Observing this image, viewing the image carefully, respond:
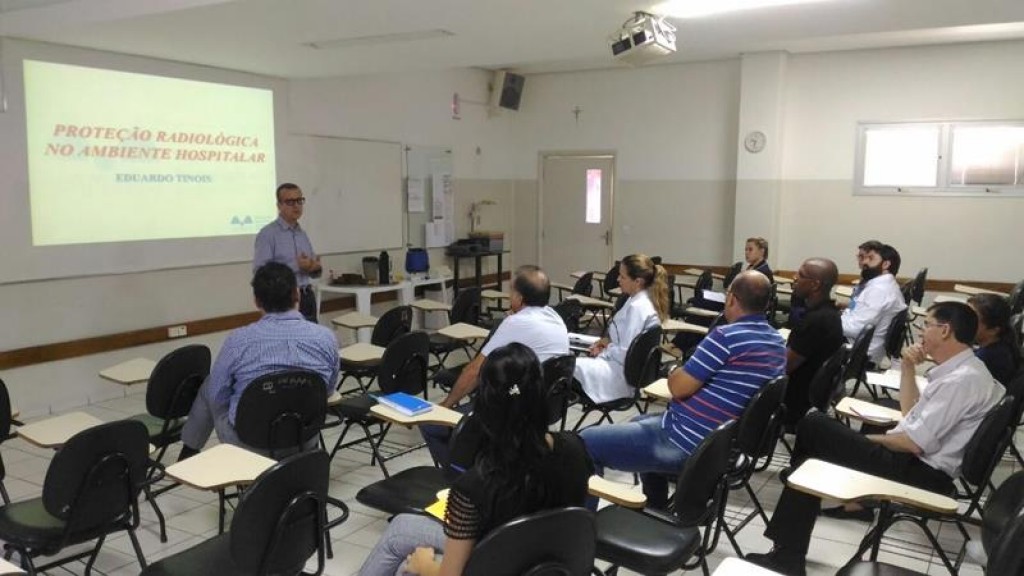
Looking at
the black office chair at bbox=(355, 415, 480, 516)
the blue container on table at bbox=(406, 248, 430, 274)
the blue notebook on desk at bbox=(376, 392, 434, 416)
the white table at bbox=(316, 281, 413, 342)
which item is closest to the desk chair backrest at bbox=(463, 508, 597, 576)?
the black office chair at bbox=(355, 415, 480, 516)

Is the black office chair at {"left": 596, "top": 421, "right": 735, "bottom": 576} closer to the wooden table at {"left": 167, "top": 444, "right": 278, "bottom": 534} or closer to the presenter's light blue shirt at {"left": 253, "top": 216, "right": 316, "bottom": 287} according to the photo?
the wooden table at {"left": 167, "top": 444, "right": 278, "bottom": 534}

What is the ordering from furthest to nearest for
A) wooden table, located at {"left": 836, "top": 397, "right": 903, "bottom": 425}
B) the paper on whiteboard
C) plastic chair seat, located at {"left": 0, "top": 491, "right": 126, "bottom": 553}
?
the paper on whiteboard → wooden table, located at {"left": 836, "top": 397, "right": 903, "bottom": 425} → plastic chair seat, located at {"left": 0, "top": 491, "right": 126, "bottom": 553}

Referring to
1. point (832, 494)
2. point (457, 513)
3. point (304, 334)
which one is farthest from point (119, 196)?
point (832, 494)

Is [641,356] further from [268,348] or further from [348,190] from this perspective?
[348,190]

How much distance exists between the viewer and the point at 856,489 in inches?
93.1

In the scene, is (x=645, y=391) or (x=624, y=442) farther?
(x=645, y=391)

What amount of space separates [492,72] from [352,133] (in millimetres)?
2778

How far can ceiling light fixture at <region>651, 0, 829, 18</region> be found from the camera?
4.16 metres

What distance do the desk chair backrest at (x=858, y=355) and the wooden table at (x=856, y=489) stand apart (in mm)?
1789

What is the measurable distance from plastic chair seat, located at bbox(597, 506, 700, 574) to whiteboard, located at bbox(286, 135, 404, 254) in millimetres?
5243

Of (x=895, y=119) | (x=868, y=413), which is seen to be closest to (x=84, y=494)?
(x=868, y=413)

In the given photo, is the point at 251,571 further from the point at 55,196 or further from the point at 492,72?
the point at 492,72

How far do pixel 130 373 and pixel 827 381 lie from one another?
3.50 metres

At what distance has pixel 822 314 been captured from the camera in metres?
4.09
